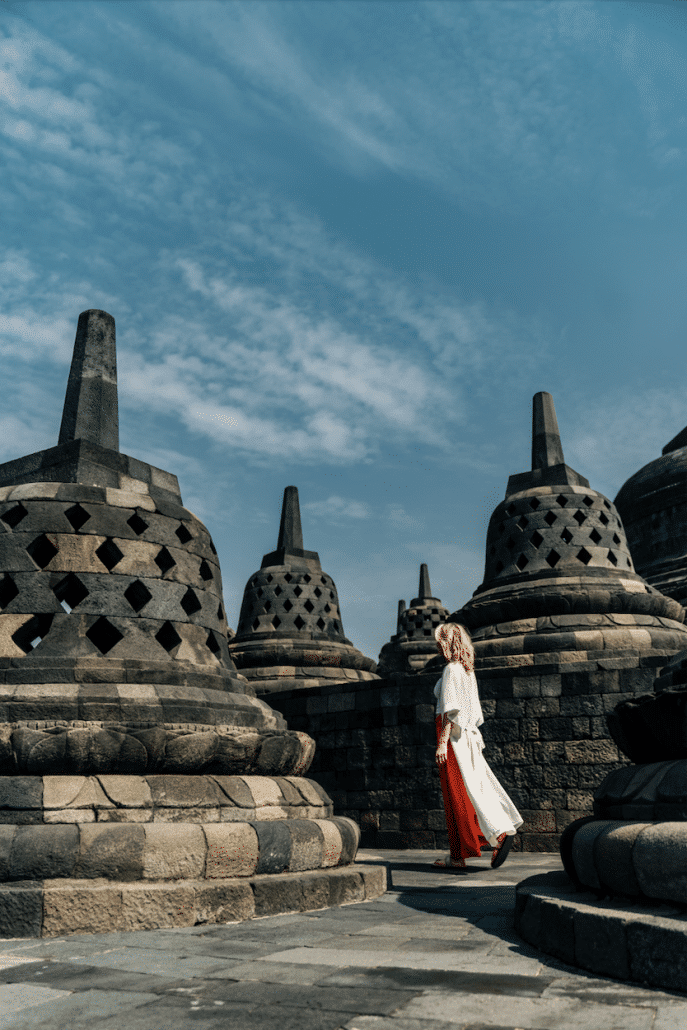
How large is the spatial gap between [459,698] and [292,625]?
31.1 feet

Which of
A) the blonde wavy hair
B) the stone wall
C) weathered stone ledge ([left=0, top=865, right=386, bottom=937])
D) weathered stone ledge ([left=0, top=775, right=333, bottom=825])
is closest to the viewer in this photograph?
weathered stone ledge ([left=0, top=865, right=386, bottom=937])

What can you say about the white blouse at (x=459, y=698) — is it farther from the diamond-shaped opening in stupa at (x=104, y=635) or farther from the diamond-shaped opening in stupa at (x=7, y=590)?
the diamond-shaped opening in stupa at (x=7, y=590)

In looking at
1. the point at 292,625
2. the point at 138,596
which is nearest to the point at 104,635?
the point at 138,596

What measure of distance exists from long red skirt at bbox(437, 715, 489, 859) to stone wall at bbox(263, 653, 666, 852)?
94.0 inches

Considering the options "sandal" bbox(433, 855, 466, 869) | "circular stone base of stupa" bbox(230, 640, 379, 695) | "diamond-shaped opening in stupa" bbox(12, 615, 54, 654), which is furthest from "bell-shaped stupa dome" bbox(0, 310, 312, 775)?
"circular stone base of stupa" bbox(230, 640, 379, 695)

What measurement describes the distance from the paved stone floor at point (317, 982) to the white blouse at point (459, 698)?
227 centimetres

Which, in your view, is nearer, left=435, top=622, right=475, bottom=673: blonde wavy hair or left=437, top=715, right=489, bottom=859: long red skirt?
left=437, top=715, right=489, bottom=859: long red skirt

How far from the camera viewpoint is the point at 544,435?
514 inches

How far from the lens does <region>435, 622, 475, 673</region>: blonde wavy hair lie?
6.90 meters

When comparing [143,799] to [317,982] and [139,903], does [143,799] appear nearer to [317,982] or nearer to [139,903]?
[139,903]

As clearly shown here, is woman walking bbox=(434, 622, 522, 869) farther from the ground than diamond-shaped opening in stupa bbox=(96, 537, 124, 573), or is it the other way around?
diamond-shaped opening in stupa bbox=(96, 537, 124, 573)

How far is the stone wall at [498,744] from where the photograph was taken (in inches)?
338

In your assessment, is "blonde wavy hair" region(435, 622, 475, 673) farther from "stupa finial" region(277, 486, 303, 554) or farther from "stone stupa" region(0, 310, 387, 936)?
"stupa finial" region(277, 486, 303, 554)

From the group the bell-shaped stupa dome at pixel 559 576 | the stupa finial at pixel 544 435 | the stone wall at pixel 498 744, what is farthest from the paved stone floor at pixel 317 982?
the stupa finial at pixel 544 435
